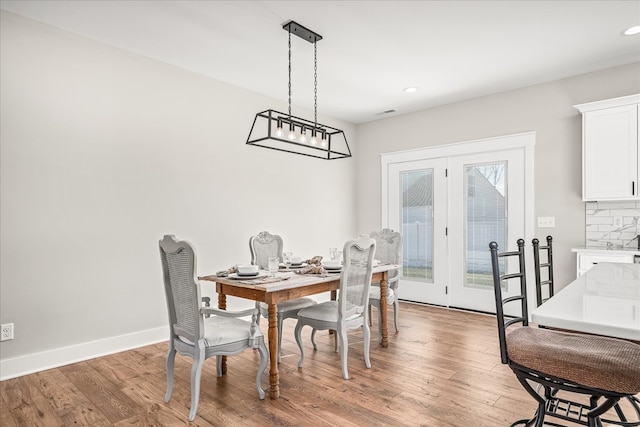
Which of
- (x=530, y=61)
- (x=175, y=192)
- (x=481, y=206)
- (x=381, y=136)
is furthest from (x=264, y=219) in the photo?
(x=530, y=61)

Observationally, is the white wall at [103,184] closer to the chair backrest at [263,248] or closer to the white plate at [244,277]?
the chair backrest at [263,248]

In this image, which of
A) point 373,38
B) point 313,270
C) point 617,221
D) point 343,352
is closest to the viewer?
point 343,352

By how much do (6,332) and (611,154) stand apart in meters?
5.42

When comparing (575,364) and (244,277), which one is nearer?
(575,364)

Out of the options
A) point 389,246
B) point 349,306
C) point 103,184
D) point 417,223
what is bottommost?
point 349,306

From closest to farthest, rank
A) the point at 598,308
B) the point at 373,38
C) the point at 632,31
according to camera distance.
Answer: the point at 598,308 < the point at 632,31 < the point at 373,38

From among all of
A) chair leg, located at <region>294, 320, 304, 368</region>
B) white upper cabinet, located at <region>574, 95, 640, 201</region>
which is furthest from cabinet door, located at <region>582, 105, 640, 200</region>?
chair leg, located at <region>294, 320, 304, 368</region>

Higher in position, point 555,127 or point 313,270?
point 555,127

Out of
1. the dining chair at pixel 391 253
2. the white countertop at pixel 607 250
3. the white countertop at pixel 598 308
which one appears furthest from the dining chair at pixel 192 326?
the white countertop at pixel 607 250

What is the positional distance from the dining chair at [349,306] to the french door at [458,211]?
242 cm

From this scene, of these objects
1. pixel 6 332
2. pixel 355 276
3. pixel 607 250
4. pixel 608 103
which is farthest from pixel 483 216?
pixel 6 332

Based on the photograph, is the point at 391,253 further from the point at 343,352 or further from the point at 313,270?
the point at 343,352

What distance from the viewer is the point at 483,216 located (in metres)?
4.77

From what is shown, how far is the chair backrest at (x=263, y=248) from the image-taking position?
3.80 meters
